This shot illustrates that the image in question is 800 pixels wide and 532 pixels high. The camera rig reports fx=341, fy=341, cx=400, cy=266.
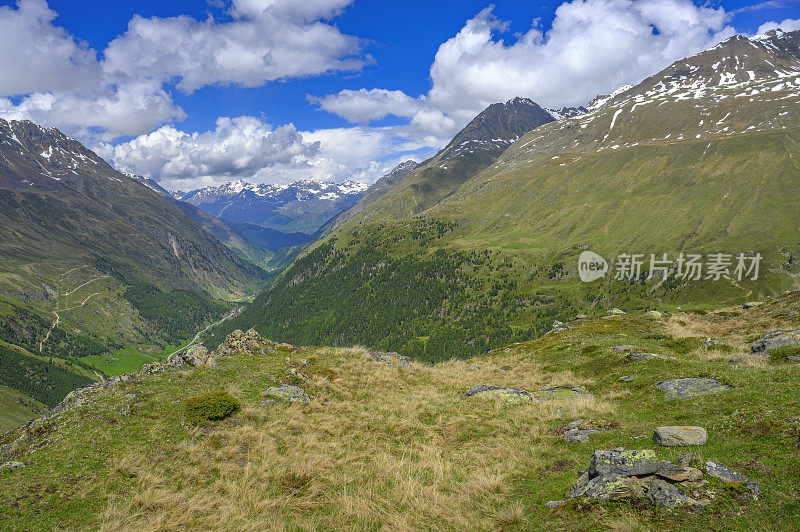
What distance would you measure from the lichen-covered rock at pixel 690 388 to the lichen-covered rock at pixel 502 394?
8.03 meters

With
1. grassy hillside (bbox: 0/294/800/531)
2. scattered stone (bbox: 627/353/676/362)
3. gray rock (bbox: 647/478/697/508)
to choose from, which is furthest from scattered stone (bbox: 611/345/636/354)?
gray rock (bbox: 647/478/697/508)

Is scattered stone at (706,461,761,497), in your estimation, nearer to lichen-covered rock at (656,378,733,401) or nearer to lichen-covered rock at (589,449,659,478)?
lichen-covered rock at (589,449,659,478)

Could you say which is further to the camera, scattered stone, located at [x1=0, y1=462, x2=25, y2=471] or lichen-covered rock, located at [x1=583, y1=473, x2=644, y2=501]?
scattered stone, located at [x1=0, y1=462, x2=25, y2=471]

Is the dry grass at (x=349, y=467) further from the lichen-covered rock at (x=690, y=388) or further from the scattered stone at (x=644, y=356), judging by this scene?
the scattered stone at (x=644, y=356)

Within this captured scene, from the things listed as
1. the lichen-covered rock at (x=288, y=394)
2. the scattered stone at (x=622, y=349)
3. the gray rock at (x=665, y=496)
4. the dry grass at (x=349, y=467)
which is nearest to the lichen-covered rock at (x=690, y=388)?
the dry grass at (x=349, y=467)

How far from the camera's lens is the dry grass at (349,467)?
1188cm

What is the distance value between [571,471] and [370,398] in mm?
16094

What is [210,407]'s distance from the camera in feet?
66.4

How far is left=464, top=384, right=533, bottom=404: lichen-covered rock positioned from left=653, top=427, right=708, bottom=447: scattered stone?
1045 cm

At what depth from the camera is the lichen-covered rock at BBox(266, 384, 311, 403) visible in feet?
78.5

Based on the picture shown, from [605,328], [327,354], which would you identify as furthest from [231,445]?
[605,328]

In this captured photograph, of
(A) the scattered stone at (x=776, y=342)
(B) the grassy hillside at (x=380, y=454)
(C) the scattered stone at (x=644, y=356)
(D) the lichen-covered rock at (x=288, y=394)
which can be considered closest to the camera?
(B) the grassy hillside at (x=380, y=454)

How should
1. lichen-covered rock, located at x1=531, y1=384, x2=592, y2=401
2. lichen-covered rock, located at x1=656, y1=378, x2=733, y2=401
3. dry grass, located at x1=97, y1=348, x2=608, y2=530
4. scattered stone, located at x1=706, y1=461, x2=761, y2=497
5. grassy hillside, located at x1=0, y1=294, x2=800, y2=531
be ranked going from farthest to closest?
lichen-covered rock, located at x1=531, y1=384, x2=592, y2=401 < lichen-covered rock, located at x1=656, y1=378, x2=733, y2=401 < dry grass, located at x1=97, y1=348, x2=608, y2=530 < grassy hillside, located at x1=0, y1=294, x2=800, y2=531 < scattered stone, located at x1=706, y1=461, x2=761, y2=497

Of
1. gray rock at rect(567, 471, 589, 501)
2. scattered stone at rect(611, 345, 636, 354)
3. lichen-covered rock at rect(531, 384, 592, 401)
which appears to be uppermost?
scattered stone at rect(611, 345, 636, 354)
